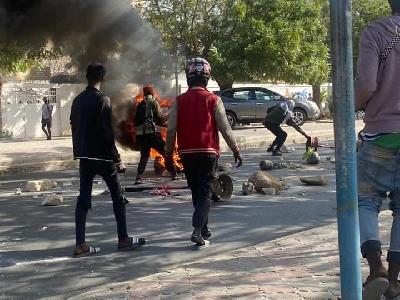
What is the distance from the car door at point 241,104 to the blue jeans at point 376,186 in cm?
2024

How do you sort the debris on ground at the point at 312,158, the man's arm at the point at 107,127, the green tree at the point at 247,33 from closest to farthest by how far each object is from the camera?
the man's arm at the point at 107,127 < the debris on ground at the point at 312,158 < the green tree at the point at 247,33

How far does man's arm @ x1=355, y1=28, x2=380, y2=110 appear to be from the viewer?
360 cm

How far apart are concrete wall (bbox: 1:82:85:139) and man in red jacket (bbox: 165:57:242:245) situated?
17.6 metres

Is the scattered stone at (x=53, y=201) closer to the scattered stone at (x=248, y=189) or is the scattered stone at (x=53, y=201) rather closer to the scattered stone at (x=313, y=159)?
the scattered stone at (x=248, y=189)

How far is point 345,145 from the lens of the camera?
3004mm

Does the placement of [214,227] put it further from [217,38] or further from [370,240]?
[217,38]

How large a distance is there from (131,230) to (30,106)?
1781 cm

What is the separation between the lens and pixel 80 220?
18.6ft

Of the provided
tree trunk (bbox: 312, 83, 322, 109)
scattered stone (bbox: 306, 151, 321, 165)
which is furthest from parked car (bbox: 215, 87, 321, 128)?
scattered stone (bbox: 306, 151, 321, 165)

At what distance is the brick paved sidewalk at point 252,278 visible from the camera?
13.7 ft

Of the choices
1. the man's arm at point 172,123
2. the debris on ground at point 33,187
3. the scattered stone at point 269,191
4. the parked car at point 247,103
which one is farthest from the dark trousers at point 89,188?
the parked car at point 247,103

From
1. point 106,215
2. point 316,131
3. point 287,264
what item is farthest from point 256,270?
point 316,131

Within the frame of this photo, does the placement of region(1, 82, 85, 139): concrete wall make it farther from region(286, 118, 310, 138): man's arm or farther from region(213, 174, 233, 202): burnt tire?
region(213, 174, 233, 202): burnt tire

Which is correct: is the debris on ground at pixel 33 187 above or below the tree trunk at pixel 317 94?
below
